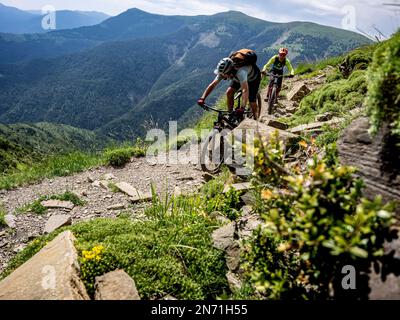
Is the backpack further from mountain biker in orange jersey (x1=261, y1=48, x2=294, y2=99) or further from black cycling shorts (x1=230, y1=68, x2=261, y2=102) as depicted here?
mountain biker in orange jersey (x1=261, y1=48, x2=294, y2=99)

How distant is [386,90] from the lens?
10.8 feet

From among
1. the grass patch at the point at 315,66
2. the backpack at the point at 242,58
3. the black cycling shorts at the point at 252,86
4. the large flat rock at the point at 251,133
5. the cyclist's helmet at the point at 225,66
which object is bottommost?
the large flat rock at the point at 251,133

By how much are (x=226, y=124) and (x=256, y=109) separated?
198cm

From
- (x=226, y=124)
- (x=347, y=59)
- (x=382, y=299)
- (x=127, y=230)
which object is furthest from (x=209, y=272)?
(x=347, y=59)

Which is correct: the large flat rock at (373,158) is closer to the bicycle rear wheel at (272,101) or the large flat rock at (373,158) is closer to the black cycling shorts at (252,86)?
the black cycling shorts at (252,86)

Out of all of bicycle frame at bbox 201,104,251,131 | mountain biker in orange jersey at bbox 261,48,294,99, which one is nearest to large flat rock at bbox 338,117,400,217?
bicycle frame at bbox 201,104,251,131

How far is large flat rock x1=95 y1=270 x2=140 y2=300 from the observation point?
3973 millimetres

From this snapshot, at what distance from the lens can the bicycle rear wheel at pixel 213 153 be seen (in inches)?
345

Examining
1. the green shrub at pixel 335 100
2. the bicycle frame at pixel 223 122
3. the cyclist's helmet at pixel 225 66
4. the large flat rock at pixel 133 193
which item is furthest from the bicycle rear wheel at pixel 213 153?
the green shrub at pixel 335 100

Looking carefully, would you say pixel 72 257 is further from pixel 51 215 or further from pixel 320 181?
pixel 51 215

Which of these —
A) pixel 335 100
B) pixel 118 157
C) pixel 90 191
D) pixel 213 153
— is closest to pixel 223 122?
pixel 213 153

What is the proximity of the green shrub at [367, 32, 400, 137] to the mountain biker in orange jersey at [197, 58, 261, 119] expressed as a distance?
5.50 meters

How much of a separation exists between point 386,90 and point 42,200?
8.88 meters

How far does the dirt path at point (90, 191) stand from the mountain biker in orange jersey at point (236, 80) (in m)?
2.65
